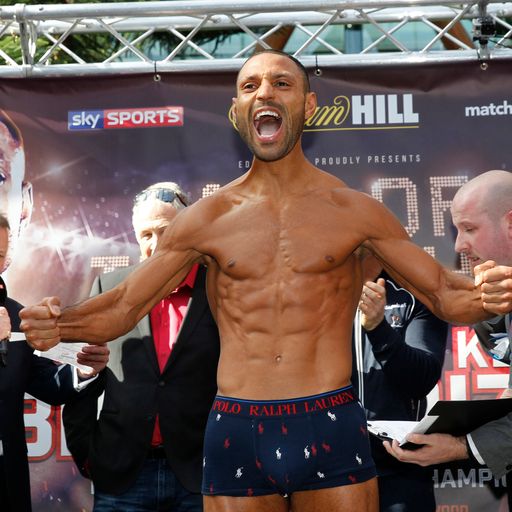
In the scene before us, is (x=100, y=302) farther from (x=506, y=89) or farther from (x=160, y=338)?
(x=506, y=89)

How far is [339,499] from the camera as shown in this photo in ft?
9.08

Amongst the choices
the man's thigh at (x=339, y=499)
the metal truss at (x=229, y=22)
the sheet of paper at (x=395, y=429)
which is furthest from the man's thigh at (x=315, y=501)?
the metal truss at (x=229, y=22)

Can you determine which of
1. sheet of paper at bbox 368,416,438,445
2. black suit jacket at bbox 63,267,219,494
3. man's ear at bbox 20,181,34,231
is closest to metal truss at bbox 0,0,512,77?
man's ear at bbox 20,181,34,231

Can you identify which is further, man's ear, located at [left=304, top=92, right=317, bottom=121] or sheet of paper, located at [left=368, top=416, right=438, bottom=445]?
sheet of paper, located at [left=368, top=416, right=438, bottom=445]

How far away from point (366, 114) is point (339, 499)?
9.30 ft

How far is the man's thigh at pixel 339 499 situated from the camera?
2764mm

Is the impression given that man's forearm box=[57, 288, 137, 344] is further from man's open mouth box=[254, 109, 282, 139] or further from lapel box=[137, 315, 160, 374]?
lapel box=[137, 315, 160, 374]

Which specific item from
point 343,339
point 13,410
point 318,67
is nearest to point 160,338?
point 13,410

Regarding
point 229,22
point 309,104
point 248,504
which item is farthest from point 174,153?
point 248,504

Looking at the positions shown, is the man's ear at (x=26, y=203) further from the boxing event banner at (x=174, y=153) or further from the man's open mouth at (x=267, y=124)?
the man's open mouth at (x=267, y=124)

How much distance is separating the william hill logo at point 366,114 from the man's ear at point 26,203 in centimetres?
120

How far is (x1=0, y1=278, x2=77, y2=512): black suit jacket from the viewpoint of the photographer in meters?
4.16

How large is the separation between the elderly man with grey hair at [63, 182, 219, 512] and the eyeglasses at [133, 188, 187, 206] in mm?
261

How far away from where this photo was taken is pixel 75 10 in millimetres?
4895
